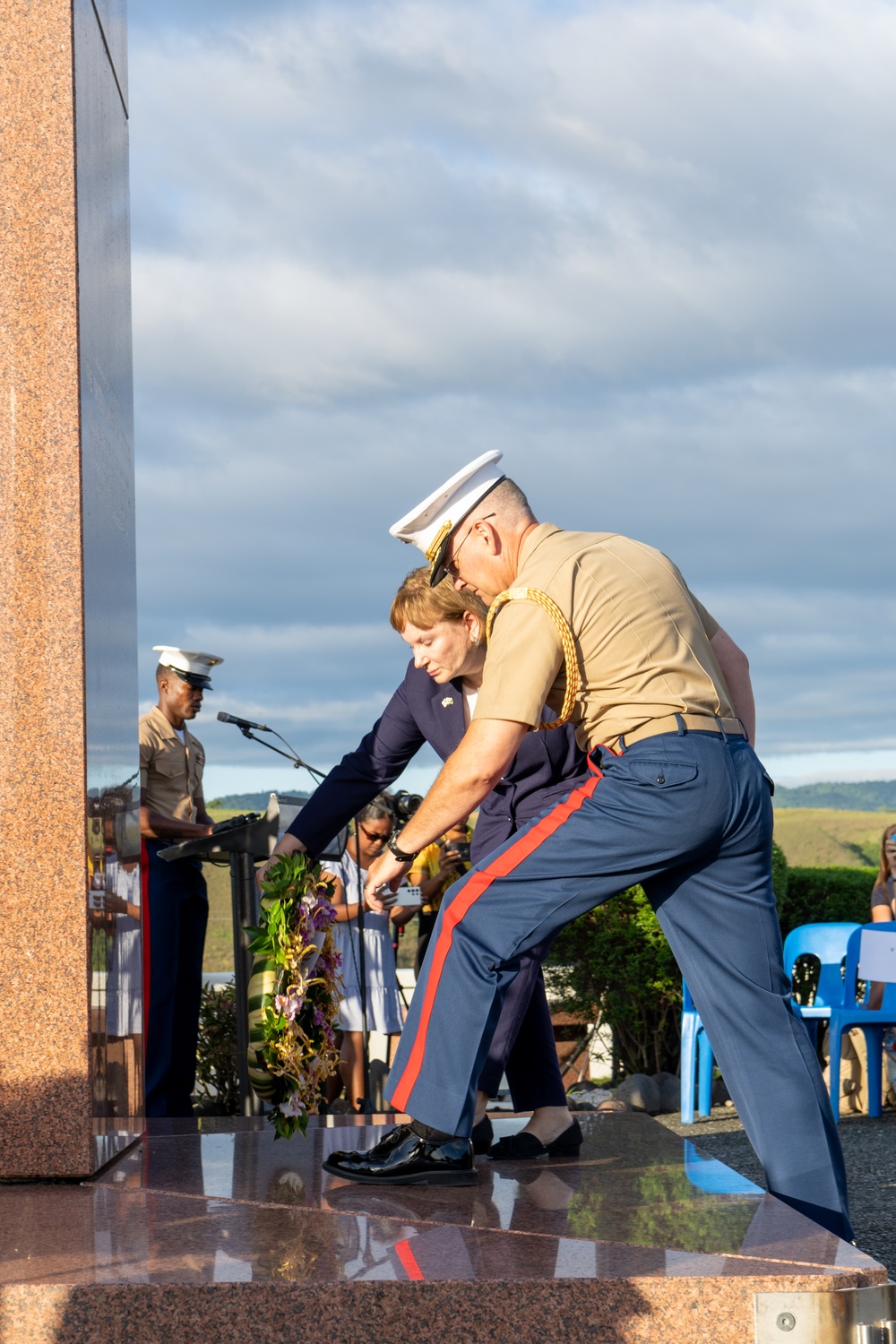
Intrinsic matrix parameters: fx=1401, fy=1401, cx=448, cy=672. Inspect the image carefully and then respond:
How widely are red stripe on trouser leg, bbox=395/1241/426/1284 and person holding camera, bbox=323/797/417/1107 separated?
17.7ft

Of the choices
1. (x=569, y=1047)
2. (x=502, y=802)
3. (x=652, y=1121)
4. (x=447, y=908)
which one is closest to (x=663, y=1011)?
(x=569, y=1047)

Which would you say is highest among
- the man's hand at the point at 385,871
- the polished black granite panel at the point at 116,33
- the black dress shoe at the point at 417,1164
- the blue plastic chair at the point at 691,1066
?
the polished black granite panel at the point at 116,33

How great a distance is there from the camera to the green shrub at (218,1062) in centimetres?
841

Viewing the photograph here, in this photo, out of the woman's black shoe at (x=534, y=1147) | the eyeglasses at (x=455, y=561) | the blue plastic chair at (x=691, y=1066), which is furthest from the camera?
the blue plastic chair at (x=691, y=1066)

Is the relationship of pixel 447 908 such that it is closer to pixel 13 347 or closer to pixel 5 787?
pixel 5 787

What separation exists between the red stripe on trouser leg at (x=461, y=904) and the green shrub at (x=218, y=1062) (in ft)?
17.4

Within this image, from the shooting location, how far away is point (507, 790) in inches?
167

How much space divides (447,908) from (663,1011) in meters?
8.24

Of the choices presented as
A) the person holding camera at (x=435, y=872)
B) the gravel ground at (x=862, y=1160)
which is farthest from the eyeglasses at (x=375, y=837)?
the gravel ground at (x=862, y=1160)

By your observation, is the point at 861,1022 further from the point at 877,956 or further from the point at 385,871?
the point at 385,871

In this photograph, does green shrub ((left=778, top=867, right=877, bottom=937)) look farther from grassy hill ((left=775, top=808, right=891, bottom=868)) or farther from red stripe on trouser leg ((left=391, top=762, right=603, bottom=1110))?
red stripe on trouser leg ((left=391, top=762, right=603, bottom=1110))

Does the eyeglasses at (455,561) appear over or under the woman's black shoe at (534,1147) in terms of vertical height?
over

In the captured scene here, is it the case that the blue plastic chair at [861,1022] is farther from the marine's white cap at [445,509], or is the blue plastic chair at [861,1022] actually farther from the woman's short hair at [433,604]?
the marine's white cap at [445,509]

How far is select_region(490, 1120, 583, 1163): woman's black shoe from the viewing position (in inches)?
157
